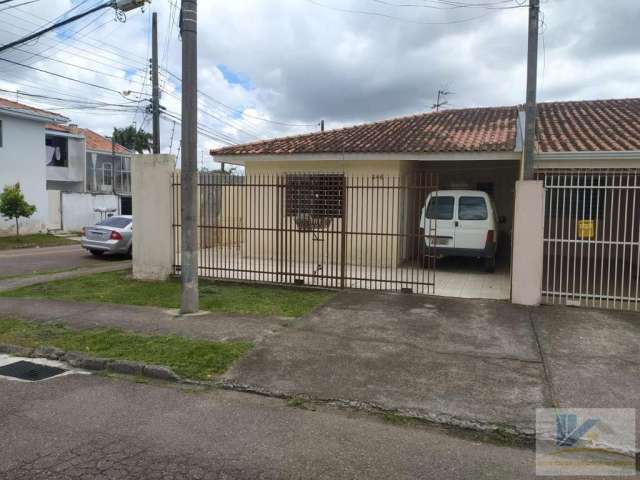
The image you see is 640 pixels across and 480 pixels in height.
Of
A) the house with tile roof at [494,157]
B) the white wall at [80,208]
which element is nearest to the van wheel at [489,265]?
the house with tile roof at [494,157]

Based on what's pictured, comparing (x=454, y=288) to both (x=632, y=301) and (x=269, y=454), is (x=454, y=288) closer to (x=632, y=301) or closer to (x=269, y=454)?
(x=632, y=301)

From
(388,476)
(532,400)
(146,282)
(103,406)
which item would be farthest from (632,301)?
(146,282)

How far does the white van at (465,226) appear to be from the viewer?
36.4ft

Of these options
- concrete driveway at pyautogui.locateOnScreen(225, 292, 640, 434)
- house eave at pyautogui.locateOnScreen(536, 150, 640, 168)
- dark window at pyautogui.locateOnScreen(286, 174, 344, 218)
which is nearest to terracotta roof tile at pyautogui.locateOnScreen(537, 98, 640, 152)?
house eave at pyautogui.locateOnScreen(536, 150, 640, 168)

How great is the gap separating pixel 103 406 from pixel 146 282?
244 inches

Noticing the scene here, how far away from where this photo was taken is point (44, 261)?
15094 mm

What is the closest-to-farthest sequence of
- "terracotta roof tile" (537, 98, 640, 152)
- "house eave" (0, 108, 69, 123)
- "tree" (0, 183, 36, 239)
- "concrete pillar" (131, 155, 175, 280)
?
"terracotta roof tile" (537, 98, 640, 152), "concrete pillar" (131, 155, 175, 280), "tree" (0, 183, 36, 239), "house eave" (0, 108, 69, 123)

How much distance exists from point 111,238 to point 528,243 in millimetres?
11818

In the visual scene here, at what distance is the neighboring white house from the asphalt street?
820 inches

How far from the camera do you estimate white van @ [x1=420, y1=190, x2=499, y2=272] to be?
11.1 m

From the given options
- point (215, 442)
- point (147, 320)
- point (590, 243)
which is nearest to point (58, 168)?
point (147, 320)

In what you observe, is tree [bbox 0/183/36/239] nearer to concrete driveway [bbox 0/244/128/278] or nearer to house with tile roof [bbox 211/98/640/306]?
concrete driveway [bbox 0/244/128/278]

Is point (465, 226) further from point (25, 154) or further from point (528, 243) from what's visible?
point (25, 154)

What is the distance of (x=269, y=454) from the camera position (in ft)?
12.1
